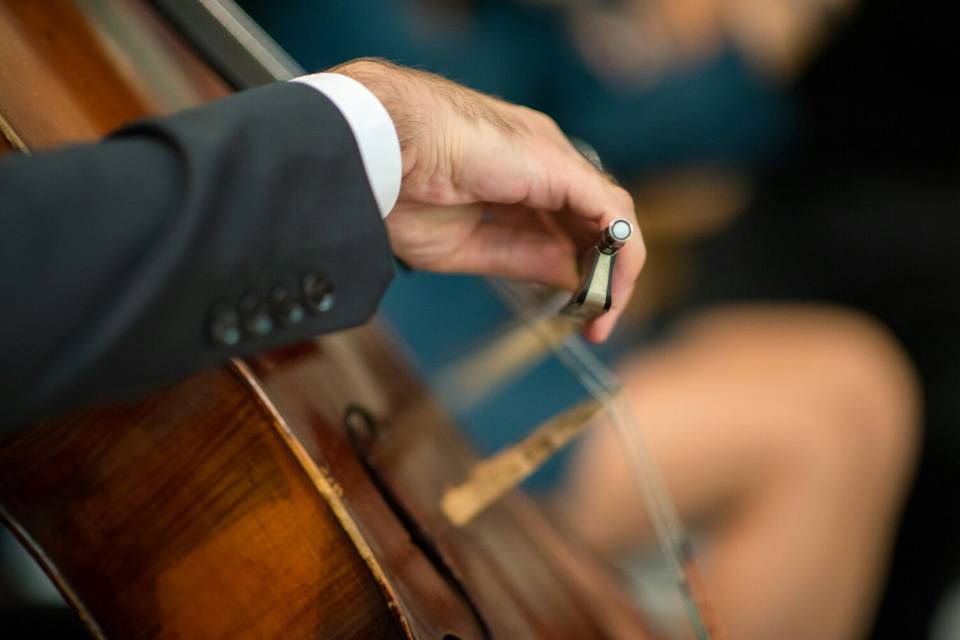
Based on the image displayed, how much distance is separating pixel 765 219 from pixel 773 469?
63 cm

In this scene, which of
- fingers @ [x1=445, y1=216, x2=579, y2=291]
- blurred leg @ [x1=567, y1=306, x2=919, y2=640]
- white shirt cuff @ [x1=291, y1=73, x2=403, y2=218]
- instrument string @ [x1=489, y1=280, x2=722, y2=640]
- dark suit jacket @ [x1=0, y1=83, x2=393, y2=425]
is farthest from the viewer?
blurred leg @ [x1=567, y1=306, x2=919, y2=640]

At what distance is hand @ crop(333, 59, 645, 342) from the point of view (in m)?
0.52

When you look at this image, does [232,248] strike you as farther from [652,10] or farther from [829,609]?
[652,10]

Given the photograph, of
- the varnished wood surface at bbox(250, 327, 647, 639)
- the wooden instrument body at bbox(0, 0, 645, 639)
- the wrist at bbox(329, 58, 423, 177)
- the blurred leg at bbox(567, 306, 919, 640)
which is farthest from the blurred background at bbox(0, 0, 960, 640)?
the wrist at bbox(329, 58, 423, 177)

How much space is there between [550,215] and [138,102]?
304 mm

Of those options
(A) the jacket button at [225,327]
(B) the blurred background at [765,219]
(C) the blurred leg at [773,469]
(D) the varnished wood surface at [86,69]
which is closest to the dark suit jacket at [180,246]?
(A) the jacket button at [225,327]

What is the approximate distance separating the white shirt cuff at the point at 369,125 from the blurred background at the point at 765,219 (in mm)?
491

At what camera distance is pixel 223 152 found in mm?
405

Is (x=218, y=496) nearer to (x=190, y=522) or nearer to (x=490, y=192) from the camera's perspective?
(x=190, y=522)

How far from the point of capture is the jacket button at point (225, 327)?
0.42 m

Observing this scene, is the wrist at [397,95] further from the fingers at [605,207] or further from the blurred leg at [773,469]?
the blurred leg at [773,469]

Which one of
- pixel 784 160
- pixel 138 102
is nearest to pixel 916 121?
pixel 784 160

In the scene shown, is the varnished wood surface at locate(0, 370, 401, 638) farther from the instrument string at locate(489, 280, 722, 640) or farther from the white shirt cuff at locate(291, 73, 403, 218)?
the instrument string at locate(489, 280, 722, 640)

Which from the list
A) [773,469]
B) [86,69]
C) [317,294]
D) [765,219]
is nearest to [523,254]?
[317,294]
